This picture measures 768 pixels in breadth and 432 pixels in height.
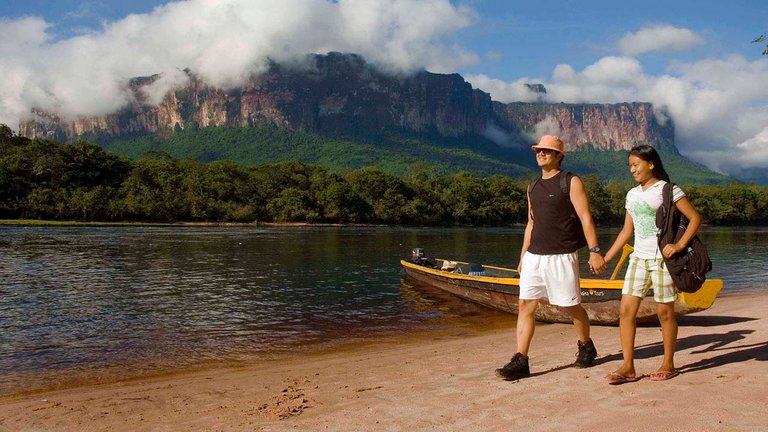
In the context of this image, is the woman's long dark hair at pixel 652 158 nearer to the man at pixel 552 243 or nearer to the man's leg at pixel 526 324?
the man at pixel 552 243

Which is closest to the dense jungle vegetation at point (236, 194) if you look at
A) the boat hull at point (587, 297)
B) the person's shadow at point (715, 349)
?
the boat hull at point (587, 297)

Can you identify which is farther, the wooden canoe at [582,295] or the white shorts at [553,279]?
the wooden canoe at [582,295]

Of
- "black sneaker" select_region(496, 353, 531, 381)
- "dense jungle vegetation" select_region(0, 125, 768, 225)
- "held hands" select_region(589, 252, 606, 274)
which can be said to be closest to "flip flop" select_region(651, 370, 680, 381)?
"held hands" select_region(589, 252, 606, 274)

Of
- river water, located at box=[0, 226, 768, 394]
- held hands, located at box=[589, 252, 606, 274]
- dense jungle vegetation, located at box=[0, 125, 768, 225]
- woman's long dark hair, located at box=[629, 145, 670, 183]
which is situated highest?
dense jungle vegetation, located at box=[0, 125, 768, 225]

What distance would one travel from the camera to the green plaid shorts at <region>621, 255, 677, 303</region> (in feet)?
19.6

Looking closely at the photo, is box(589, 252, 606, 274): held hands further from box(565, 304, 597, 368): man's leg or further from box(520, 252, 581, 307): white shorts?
box(565, 304, 597, 368): man's leg

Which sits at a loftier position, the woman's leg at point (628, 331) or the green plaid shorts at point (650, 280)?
the green plaid shorts at point (650, 280)

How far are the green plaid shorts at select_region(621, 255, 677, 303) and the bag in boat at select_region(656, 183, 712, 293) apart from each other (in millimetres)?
96

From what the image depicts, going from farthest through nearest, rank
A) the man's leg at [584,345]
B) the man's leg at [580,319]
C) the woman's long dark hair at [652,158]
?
1. the man's leg at [584,345]
2. the man's leg at [580,319]
3. the woman's long dark hair at [652,158]

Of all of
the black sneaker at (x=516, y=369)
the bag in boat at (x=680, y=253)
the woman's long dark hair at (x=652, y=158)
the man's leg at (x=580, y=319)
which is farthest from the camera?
the man's leg at (x=580, y=319)

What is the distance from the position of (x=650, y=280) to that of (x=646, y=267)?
5.6 inches

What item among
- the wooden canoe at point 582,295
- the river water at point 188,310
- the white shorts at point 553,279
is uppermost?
the white shorts at point 553,279

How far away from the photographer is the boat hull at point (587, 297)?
30.6 feet

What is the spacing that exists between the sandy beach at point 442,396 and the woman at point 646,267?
25 centimetres
